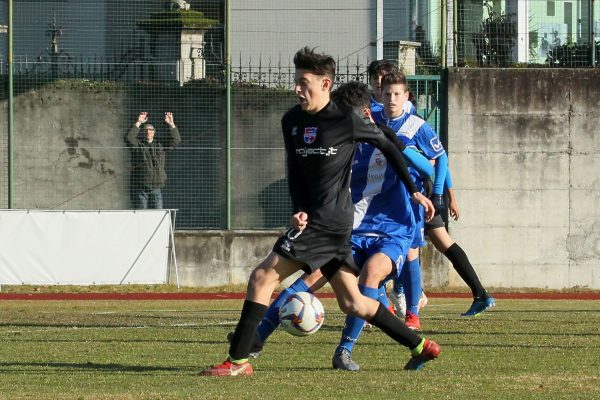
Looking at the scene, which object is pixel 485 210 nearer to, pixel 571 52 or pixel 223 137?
pixel 571 52

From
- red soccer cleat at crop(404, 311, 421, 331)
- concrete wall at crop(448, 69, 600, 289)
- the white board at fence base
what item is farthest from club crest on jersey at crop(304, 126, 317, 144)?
concrete wall at crop(448, 69, 600, 289)

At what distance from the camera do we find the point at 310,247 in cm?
761

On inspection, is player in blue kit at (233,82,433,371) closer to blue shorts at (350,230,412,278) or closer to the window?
blue shorts at (350,230,412,278)

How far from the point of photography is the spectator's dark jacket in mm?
19438

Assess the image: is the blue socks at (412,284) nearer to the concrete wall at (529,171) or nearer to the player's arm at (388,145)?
the player's arm at (388,145)

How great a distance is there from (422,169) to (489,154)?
11.1 meters

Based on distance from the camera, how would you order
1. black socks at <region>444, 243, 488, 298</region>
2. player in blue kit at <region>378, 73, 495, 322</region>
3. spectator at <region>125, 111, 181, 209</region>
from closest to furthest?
player in blue kit at <region>378, 73, 495, 322</region>
black socks at <region>444, 243, 488, 298</region>
spectator at <region>125, 111, 181, 209</region>

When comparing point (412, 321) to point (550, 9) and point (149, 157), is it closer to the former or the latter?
point (149, 157)

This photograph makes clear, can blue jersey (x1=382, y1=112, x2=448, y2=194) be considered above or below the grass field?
above

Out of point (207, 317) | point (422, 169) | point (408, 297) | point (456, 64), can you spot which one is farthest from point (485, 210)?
point (422, 169)

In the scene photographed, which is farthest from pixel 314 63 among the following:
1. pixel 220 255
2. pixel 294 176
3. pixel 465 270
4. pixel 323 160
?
pixel 220 255

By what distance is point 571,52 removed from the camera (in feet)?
67.7

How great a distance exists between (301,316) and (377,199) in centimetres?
167

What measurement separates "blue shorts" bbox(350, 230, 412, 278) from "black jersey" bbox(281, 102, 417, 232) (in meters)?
1.13
